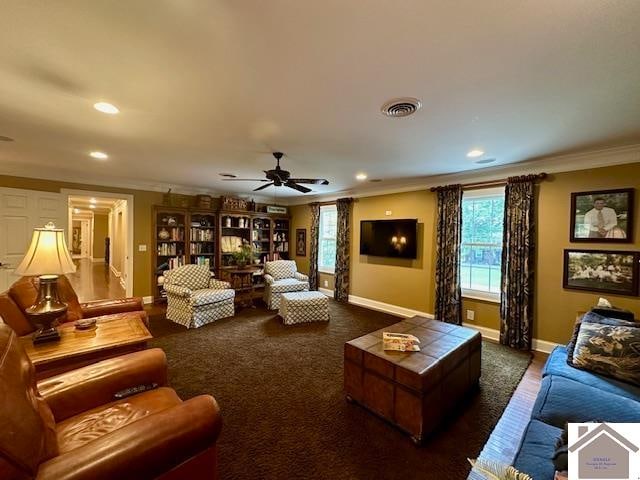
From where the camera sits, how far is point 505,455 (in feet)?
5.84

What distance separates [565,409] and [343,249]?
15.0 feet

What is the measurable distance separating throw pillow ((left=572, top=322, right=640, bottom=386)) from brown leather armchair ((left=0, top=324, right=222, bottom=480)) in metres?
2.51

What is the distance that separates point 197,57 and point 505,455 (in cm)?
313

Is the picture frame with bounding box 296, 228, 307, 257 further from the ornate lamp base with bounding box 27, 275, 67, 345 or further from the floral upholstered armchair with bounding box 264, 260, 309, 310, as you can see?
the ornate lamp base with bounding box 27, 275, 67, 345

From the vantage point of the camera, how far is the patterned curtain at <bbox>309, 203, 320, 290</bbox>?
6547 mm

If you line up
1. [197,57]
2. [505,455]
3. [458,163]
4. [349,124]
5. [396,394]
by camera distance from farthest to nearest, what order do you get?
1. [458,163]
2. [349,124]
3. [396,394]
4. [505,455]
5. [197,57]

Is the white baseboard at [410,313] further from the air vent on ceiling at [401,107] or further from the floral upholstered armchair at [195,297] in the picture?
the air vent on ceiling at [401,107]

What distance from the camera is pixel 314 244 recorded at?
6617 mm

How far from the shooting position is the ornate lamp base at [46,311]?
185 cm

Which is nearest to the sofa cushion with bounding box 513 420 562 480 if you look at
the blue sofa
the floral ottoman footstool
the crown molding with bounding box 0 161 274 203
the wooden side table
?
the blue sofa

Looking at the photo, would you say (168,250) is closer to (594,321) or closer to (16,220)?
(16,220)

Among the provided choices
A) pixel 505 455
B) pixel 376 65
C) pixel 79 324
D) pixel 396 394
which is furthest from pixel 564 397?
pixel 79 324

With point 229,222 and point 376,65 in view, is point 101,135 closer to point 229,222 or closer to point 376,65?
point 376,65

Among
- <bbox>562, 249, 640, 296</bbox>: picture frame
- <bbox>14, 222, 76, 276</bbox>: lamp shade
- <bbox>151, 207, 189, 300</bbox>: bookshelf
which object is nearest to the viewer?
<bbox>14, 222, 76, 276</bbox>: lamp shade
